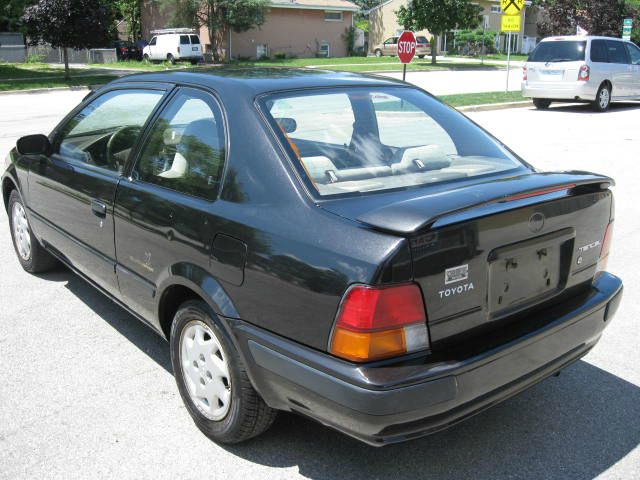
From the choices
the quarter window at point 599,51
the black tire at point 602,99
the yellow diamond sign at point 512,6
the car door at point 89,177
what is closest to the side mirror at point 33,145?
the car door at point 89,177

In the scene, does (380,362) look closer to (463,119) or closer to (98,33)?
(463,119)

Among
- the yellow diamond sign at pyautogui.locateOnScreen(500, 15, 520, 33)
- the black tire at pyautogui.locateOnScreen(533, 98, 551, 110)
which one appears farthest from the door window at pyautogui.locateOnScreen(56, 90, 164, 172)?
the yellow diamond sign at pyautogui.locateOnScreen(500, 15, 520, 33)

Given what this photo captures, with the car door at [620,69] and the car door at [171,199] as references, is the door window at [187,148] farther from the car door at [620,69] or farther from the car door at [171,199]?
the car door at [620,69]

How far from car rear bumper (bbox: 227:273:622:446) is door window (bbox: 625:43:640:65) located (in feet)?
58.7

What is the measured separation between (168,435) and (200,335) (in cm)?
52

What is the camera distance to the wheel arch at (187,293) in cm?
278

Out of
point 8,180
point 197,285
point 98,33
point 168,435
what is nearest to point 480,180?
point 197,285

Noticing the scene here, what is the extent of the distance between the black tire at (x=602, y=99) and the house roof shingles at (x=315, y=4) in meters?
33.4

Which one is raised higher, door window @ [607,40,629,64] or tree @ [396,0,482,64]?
tree @ [396,0,482,64]

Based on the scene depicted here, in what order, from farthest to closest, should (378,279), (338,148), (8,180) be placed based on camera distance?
(8,180), (338,148), (378,279)

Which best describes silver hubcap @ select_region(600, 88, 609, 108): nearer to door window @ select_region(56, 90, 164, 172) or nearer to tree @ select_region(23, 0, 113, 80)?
door window @ select_region(56, 90, 164, 172)

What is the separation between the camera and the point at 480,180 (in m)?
3.06

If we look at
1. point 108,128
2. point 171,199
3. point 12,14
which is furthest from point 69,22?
point 171,199

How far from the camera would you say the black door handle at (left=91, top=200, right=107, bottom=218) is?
368cm
